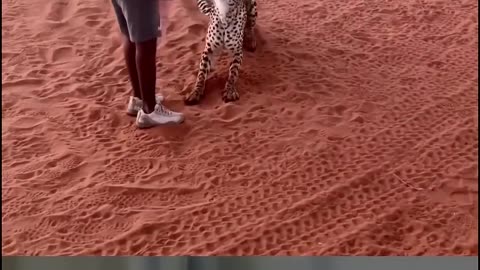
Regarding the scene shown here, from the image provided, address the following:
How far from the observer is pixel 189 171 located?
3.22 m

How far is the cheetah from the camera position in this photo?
3.68 metres

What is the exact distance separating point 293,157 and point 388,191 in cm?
46

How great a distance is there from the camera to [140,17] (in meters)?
3.03

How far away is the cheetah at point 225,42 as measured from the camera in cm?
368

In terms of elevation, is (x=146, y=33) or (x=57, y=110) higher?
(x=146, y=33)

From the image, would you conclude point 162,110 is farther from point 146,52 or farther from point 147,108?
point 146,52

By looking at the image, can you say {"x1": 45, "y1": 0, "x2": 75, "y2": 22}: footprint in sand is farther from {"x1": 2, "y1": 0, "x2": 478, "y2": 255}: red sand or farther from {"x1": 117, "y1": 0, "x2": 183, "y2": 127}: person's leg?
{"x1": 117, "y1": 0, "x2": 183, "y2": 127}: person's leg

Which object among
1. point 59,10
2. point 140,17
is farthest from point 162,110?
point 59,10

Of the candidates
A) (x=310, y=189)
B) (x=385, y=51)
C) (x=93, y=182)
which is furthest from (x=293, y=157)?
(x=385, y=51)

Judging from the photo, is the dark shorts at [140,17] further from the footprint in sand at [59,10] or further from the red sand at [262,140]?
the footprint in sand at [59,10]

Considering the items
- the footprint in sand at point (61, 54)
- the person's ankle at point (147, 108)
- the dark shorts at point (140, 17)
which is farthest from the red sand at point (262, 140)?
the dark shorts at point (140, 17)

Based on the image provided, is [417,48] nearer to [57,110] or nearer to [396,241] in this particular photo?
[396,241]

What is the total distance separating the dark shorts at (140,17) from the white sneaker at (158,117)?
17.6 inches

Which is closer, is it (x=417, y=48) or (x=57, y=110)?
(x=57, y=110)
